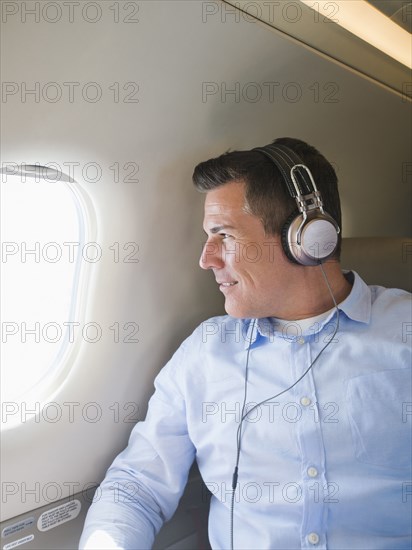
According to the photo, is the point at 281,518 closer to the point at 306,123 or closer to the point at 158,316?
the point at 158,316

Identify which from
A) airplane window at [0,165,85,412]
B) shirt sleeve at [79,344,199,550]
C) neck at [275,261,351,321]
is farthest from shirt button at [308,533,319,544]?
airplane window at [0,165,85,412]

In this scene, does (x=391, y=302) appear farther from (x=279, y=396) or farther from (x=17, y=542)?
(x=17, y=542)

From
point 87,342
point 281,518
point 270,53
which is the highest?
point 270,53

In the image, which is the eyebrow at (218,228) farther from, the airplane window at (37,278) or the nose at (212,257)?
the airplane window at (37,278)

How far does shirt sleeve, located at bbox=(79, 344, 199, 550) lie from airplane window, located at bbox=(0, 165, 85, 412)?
292 mm

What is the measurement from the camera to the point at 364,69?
5.79 ft

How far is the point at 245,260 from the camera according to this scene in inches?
54.7

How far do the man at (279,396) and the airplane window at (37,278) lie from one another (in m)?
0.32

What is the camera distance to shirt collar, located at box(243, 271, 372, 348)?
135 cm

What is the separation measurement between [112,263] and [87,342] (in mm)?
220

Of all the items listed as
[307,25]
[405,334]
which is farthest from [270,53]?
[405,334]

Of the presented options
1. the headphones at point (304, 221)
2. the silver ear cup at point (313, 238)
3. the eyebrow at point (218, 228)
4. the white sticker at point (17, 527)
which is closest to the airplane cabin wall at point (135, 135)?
the white sticker at point (17, 527)

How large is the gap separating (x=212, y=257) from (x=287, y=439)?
50 cm

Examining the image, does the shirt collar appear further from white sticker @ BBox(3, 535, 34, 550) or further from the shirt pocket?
white sticker @ BBox(3, 535, 34, 550)
